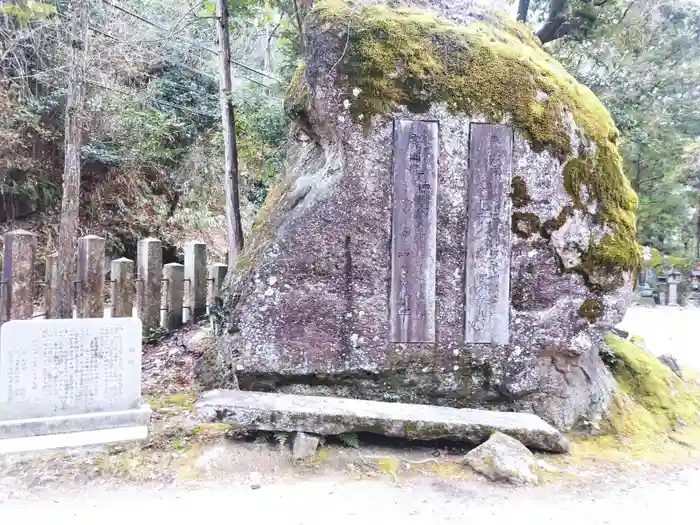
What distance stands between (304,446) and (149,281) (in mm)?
3631

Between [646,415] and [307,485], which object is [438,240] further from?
[646,415]

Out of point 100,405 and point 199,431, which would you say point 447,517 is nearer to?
point 199,431

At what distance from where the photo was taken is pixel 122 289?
20.3 ft

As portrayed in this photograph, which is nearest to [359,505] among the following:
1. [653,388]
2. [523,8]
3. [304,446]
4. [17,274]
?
[304,446]

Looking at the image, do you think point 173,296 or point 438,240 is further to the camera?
point 173,296

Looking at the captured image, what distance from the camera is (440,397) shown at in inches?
173

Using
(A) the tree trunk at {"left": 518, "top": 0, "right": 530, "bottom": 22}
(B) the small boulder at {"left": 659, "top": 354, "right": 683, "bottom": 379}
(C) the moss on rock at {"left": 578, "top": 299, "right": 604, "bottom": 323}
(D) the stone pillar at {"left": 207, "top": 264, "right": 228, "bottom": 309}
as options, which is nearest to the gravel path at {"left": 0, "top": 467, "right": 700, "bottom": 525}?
(C) the moss on rock at {"left": 578, "top": 299, "right": 604, "bottom": 323}

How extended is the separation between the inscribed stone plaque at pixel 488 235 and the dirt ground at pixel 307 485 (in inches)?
42.4

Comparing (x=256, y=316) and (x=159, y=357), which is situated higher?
(x=256, y=316)

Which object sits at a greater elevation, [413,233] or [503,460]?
[413,233]

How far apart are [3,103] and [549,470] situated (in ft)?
34.2

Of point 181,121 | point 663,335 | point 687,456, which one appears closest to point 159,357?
point 687,456

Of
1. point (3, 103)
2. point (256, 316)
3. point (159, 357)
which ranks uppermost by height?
point (3, 103)

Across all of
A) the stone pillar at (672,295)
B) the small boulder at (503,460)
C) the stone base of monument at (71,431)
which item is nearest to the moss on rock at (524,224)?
the small boulder at (503,460)
